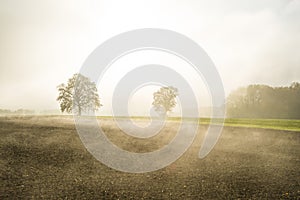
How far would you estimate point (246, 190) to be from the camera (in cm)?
1104

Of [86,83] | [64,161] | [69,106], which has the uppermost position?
[86,83]

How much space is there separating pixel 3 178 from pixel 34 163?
7.53ft

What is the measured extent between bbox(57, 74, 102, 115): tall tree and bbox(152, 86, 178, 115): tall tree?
16574mm

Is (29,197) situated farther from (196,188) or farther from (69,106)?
(69,106)

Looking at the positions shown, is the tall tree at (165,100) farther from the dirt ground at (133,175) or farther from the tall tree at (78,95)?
the dirt ground at (133,175)

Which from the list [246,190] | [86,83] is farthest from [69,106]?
[246,190]

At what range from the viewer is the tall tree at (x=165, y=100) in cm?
5719

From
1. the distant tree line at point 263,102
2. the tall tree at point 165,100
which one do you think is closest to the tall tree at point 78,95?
the tall tree at point 165,100

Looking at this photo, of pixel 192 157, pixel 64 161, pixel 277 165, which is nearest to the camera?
pixel 64 161

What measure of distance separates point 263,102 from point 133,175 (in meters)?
59.0

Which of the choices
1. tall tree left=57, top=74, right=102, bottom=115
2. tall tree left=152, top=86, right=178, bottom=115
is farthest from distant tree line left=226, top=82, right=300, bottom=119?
tall tree left=57, top=74, right=102, bottom=115

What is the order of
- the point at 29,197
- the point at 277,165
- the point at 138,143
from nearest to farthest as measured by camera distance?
the point at 29,197
the point at 277,165
the point at 138,143

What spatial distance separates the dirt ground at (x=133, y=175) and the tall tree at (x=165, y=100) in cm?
3669

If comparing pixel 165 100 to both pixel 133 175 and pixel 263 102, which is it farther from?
pixel 133 175
